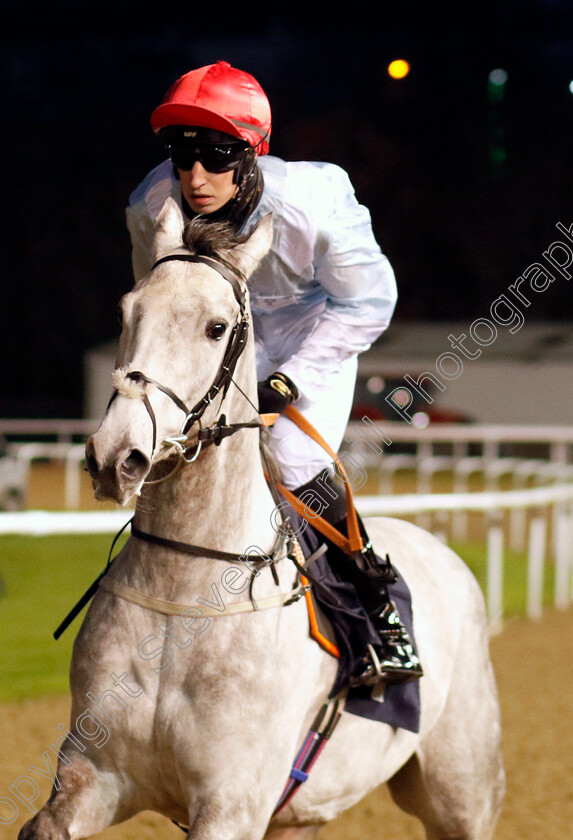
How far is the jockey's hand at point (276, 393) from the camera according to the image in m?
2.96

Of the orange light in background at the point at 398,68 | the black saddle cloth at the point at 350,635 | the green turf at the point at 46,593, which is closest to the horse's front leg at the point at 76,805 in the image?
the black saddle cloth at the point at 350,635

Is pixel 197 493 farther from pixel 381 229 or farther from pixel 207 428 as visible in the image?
pixel 381 229

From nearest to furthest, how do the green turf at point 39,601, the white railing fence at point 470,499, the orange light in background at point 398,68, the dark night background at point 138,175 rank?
the orange light in background at point 398,68 < the white railing fence at point 470,499 < the green turf at point 39,601 < the dark night background at point 138,175

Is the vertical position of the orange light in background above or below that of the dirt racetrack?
above

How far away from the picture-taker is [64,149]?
120 ft

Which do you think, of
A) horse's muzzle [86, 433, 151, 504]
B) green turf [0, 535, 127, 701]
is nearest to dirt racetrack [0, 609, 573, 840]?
green turf [0, 535, 127, 701]

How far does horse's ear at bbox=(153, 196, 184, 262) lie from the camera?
2.65 metres

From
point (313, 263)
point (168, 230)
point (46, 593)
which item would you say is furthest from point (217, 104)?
point (46, 593)

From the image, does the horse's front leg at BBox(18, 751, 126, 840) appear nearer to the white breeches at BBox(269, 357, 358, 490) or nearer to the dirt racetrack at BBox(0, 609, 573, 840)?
the white breeches at BBox(269, 357, 358, 490)

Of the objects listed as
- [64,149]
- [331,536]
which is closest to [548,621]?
[331,536]

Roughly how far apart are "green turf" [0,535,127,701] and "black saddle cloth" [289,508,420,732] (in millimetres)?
3817

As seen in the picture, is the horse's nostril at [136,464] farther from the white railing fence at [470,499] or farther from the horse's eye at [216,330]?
the white railing fence at [470,499]

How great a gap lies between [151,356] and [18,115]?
120ft

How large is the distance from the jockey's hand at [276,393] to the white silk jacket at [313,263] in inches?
1.2
